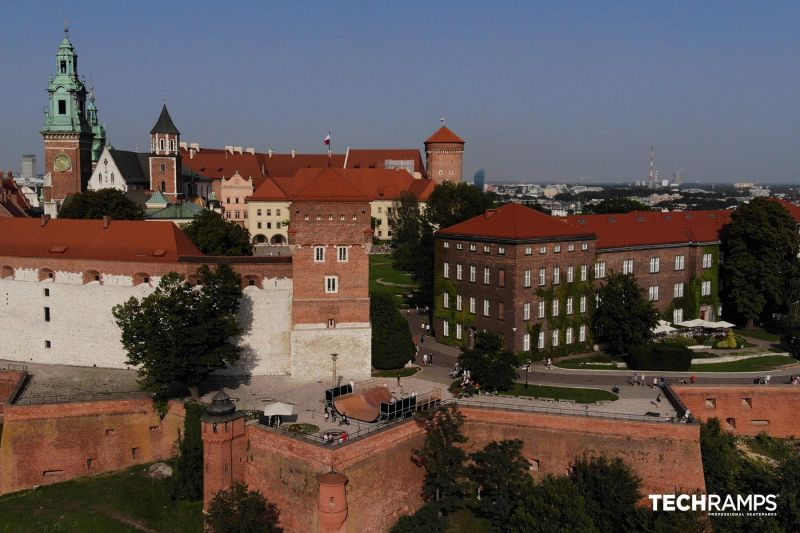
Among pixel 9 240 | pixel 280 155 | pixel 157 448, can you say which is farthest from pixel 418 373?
pixel 280 155

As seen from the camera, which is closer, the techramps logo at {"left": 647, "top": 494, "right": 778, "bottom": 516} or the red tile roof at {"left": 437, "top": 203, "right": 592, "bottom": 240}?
the techramps logo at {"left": 647, "top": 494, "right": 778, "bottom": 516}

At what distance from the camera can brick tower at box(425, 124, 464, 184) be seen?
12356cm

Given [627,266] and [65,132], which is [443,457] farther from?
[65,132]

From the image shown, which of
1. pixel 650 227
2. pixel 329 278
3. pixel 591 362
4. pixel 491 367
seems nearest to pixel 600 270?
pixel 591 362

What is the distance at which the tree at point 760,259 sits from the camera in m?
55.8

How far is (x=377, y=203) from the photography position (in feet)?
386

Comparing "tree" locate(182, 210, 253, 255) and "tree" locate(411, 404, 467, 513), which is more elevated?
"tree" locate(182, 210, 253, 255)

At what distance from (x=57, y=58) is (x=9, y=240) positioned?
44.3 m

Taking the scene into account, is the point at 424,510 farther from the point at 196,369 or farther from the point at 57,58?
the point at 57,58

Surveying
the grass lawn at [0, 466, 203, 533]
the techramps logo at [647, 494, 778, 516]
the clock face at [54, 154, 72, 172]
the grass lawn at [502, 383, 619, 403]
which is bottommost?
the grass lawn at [0, 466, 203, 533]

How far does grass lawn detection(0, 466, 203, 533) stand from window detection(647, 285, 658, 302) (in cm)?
3382

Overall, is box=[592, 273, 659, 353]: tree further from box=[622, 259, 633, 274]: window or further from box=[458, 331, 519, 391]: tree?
box=[458, 331, 519, 391]: tree

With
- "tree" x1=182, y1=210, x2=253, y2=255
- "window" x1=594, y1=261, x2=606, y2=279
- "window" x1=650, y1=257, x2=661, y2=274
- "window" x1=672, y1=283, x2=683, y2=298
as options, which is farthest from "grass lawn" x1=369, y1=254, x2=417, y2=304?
"window" x1=672, y1=283, x2=683, y2=298

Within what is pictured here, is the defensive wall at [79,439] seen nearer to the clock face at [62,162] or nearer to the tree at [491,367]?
the tree at [491,367]
